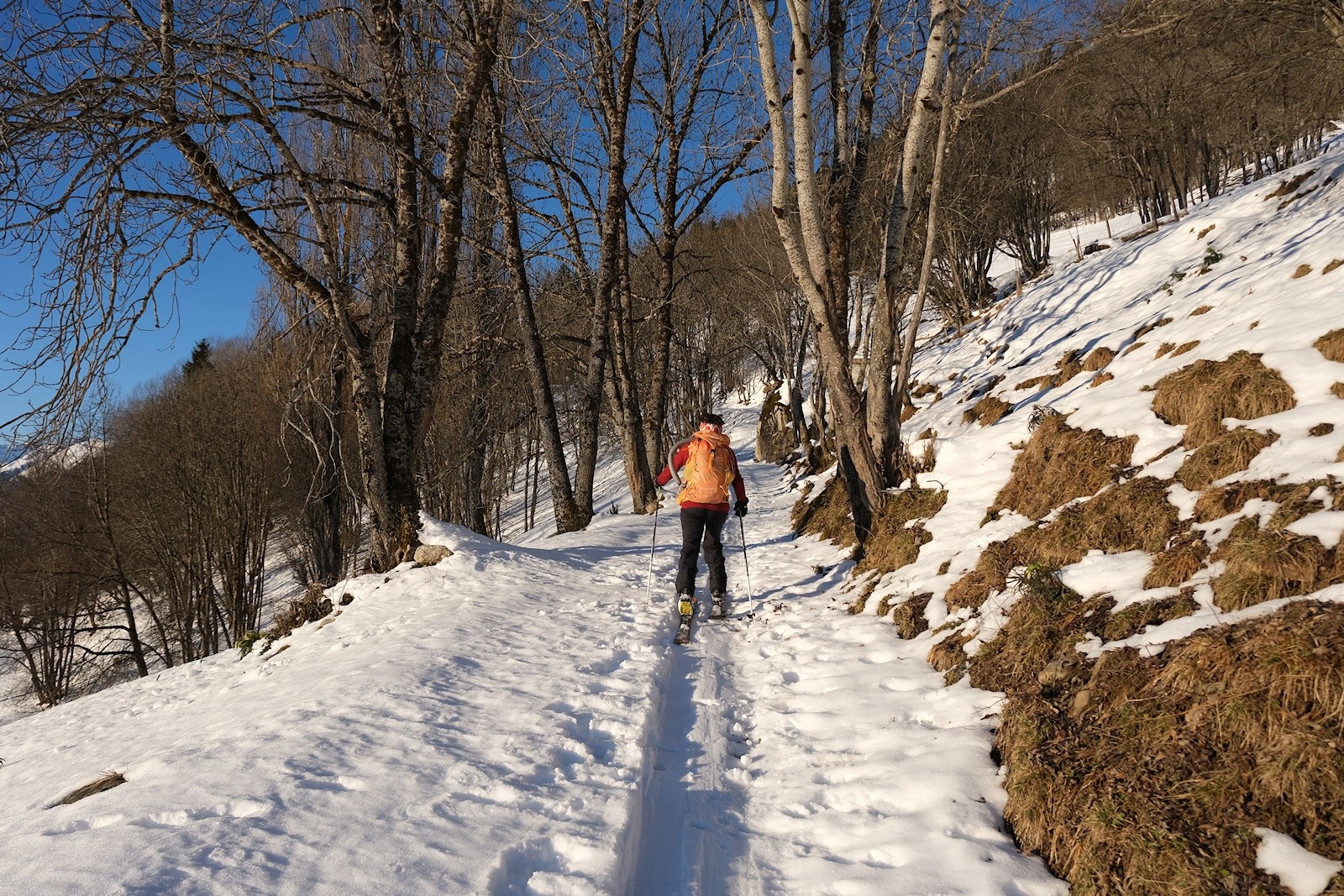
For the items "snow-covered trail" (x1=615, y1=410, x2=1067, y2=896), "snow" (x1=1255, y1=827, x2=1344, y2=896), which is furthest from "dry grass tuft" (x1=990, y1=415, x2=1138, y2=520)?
"snow" (x1=1255, y1=827, x2=1344, y2=896)

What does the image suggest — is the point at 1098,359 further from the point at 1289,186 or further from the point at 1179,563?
the point at 1289,186

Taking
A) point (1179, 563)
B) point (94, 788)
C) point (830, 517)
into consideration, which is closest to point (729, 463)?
point (830, 517)

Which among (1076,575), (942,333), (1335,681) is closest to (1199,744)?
(1335,681)

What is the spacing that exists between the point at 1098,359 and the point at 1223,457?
12.2 feet

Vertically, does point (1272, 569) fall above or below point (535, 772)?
above

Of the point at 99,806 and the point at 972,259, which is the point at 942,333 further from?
the point at 99,806

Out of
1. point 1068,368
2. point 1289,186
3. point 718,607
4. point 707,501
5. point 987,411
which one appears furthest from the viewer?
point 1289,186

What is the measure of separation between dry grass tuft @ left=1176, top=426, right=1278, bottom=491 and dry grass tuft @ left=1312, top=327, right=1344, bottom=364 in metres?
0.71

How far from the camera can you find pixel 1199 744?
7.39 feet

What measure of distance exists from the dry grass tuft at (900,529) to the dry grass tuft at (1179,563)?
2.35 meters

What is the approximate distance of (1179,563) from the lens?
3.22 m

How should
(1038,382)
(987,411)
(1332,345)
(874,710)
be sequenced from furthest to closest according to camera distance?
(1038,382) < (987,411) < (1332,345) < (874,710)

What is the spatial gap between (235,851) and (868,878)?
2329mm

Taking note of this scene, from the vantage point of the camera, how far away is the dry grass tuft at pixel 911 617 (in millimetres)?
4652
